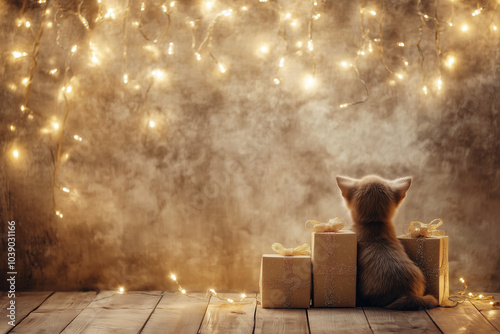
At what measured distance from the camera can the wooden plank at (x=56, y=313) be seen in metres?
2.15

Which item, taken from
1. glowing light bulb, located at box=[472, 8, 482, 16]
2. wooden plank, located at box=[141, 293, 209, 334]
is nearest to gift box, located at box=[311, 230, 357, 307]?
wooden plank, located at box=[141, 293, 209, 334]

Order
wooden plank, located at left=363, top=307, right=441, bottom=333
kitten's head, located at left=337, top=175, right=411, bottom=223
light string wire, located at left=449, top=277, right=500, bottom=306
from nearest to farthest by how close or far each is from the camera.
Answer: wooden plank, located at left=363, top=307, right=441, bottom=333 < kitten's head, located at left=337, top=175, right=411, bottom=223 < light string wire, located at left=449, top=277, right=500, bottom=306

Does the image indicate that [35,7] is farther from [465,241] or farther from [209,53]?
[465,241]

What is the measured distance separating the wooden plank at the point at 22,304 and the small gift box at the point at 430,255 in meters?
1.75

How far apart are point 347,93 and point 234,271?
1.09m

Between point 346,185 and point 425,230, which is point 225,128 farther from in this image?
point 425,230

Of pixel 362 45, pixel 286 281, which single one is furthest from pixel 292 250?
pixel 362 45

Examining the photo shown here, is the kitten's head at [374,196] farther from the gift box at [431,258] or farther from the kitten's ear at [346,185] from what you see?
the gift box at [431,258]

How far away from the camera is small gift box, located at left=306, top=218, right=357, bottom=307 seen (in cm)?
239

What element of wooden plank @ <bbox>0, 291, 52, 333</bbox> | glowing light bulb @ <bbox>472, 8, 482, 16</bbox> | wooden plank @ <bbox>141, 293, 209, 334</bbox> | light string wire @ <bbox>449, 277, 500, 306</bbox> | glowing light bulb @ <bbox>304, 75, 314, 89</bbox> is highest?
glowing light bulb @ <bbox>472, 8, 482, 16</bbox>

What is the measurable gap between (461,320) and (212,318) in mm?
1062

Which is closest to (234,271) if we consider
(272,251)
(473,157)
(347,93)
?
(272,251)

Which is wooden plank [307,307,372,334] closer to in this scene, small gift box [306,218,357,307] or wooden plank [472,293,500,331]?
small gift box [306,218,357,307]

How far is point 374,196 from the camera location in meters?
2.38
